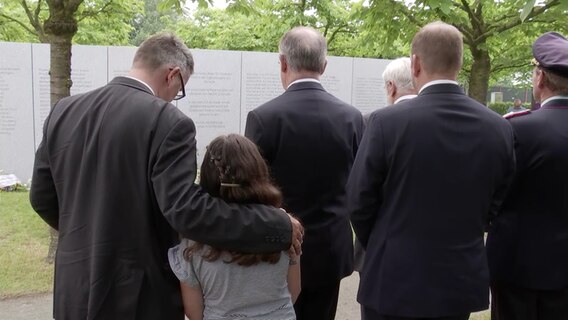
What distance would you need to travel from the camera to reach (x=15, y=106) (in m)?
10.0

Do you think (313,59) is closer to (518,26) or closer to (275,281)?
(275,281)

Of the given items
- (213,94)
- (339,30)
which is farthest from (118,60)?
(339,30)

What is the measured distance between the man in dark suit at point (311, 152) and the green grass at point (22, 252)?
3094mm

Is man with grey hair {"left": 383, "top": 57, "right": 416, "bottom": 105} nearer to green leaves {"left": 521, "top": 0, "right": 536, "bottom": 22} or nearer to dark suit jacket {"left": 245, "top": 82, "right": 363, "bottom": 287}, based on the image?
dark suit jacket {"left": 245, "top": 82, "right": 363, "bottom": 287}

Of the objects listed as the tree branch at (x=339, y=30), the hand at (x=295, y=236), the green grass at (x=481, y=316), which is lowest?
the green grass at (x=481, y=316)

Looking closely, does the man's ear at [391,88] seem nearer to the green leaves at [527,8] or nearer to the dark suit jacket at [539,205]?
the dark suit jacket at [539,205]

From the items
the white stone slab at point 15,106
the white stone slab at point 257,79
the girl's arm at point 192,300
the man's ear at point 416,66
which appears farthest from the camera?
the white stone slab at point 257,79

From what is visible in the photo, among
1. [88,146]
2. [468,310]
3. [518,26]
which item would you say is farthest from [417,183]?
[518,26]

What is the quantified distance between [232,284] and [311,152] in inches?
37.8

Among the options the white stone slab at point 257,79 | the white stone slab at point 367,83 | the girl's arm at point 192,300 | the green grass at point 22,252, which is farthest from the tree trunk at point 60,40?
the white stone slab at point 367,83

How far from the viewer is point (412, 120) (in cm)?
223

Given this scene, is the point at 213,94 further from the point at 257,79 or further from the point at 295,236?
the point at 295,236

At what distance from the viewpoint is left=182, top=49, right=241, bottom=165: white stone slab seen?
11.2 metres

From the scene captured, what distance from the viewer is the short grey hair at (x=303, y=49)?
9.45 ft
